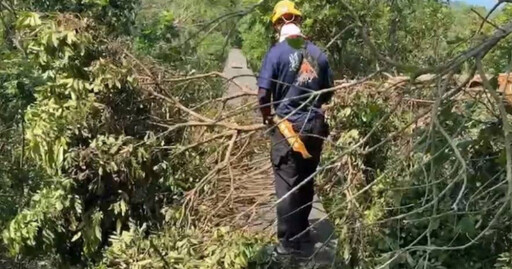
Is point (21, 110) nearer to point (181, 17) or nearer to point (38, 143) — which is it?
point (38, 143)

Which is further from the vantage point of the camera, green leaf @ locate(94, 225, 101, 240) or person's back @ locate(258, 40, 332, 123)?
green leaf @ locate(94, 225, 101, 240)

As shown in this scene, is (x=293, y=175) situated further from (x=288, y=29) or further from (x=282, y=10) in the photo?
(x=282, y=10)

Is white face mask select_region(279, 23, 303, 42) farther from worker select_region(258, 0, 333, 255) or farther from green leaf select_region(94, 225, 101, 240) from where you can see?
green leaf select_region(94, 225, 101, 240)

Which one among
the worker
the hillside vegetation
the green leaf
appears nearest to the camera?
the hillside vegetation

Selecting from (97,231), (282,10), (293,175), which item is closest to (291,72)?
(282,10)

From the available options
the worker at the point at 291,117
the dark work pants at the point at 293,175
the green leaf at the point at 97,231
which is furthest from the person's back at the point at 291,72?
the green leaf at the point at 97,231

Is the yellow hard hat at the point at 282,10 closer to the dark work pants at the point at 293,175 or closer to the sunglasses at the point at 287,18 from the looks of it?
the sunglasses at the point at 287,18

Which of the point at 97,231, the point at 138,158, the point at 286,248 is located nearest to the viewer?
the point at 286,248

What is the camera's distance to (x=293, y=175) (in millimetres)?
5879

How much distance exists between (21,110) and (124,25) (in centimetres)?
195

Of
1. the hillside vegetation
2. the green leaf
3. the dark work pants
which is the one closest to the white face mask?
the hillside vegetation

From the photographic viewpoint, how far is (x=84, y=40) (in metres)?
6.48

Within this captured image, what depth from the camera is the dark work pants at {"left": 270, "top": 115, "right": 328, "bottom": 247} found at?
5812 mm

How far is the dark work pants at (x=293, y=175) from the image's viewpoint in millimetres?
5812
